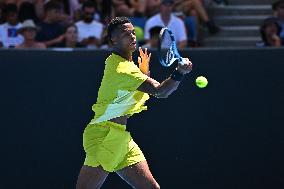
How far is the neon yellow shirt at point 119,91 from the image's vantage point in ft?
20.9

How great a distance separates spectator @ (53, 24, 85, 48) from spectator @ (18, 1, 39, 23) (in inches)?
28.0

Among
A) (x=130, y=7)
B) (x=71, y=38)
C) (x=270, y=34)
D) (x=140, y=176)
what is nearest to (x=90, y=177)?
(x=140, y=176)

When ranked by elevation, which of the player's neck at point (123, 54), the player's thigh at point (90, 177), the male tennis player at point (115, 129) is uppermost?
the player's neck at point (123, 54)

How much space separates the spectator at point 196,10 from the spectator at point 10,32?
2.36 meters

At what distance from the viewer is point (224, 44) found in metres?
11.5

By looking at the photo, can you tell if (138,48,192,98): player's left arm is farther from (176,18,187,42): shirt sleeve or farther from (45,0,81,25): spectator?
(45,0,81,25): spectator

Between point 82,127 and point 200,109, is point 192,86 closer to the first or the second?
point 200,109

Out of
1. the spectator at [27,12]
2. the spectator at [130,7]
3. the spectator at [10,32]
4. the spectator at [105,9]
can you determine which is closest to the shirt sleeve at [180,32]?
the spectator at [130,7]

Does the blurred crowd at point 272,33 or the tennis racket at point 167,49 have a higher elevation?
the tennis racket at point 167,49

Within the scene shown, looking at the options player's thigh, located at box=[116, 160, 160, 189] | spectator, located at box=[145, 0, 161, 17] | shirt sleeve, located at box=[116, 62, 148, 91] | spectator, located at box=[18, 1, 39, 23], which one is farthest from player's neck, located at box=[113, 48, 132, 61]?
spectator, located at box=[145, 0, 161, 17]

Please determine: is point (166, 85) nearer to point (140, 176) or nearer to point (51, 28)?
point (140, 176)

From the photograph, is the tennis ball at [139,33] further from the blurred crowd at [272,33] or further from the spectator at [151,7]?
the blurred crowd at [272,33]

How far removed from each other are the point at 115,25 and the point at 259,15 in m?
5.62

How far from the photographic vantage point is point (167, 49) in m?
6.74
